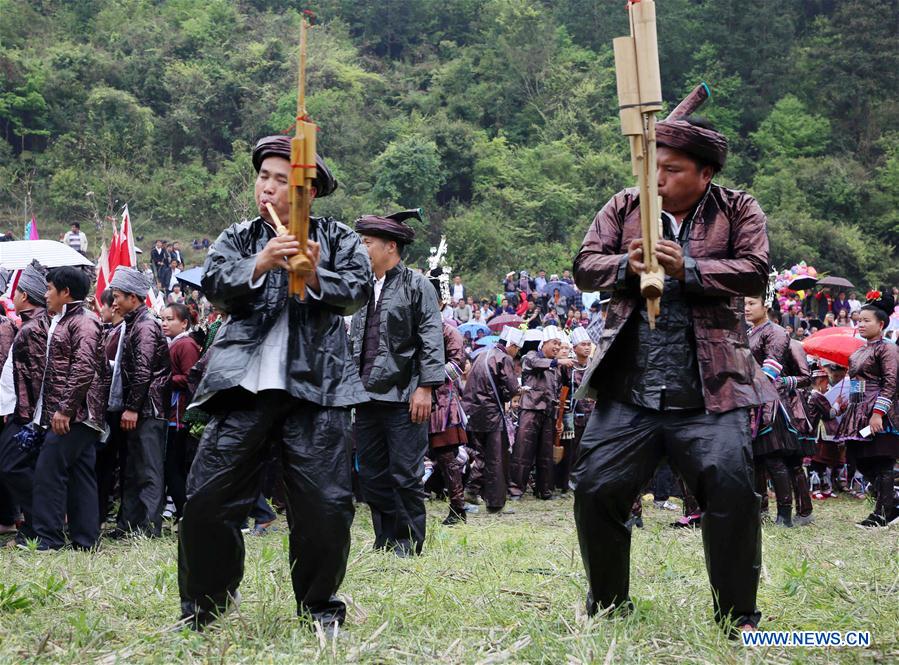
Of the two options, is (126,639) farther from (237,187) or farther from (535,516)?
(237,187)

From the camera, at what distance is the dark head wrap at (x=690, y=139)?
14.8 feet

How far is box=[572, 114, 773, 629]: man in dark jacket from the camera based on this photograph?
434 centimetres

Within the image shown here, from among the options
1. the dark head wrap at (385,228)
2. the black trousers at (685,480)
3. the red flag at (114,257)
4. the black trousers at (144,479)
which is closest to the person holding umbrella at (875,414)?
the dark head wrap at (385,228)

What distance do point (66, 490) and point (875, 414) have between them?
273 inches

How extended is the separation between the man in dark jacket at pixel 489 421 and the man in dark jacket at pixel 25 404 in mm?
4644

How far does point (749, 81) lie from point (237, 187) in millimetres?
30145

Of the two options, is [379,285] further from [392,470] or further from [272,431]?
[272,431]

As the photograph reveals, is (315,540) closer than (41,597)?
Yes

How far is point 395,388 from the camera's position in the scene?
748 cm

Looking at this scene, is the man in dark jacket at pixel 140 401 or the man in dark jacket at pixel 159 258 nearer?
the man in dark jacket at pixel 140 401

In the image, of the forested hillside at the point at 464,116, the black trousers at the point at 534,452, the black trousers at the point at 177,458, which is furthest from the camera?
the forested hillside at the point at 464,116

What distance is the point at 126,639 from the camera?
4238mm

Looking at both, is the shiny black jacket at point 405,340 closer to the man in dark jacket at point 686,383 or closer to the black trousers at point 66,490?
the black trousers at point 66,490

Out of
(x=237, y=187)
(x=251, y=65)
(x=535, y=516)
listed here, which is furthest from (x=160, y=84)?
(x=535, y=516)
